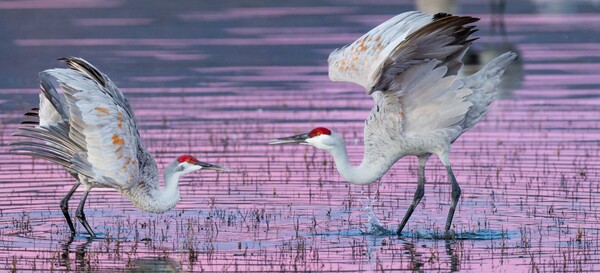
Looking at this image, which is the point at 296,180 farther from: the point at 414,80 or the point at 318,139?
the point at 414,80

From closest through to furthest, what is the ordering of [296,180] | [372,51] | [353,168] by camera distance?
[372,51] < [353,168] < [296,180]

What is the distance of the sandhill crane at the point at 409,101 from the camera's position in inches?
461

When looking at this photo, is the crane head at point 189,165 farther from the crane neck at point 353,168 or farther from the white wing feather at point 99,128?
the crane neck at point 353,168

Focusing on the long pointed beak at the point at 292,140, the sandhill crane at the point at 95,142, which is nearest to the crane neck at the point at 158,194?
the sandhill crane at the point at 95,142

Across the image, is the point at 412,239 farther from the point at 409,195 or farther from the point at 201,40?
the point at 201,40

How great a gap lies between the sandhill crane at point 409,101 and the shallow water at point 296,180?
1.69ft

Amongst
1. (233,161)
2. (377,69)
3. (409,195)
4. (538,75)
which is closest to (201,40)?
(538,75)

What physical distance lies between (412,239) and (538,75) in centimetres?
1138

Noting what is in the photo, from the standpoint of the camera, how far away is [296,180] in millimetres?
14133

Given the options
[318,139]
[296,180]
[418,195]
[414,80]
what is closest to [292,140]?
[318,139]

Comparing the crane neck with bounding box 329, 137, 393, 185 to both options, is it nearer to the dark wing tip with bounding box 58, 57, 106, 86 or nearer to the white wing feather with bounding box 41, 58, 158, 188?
the white wing feather with bounding box 41, 58, 158, 188

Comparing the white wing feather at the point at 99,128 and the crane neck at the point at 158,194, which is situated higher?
the white wing feather at the point at 99,128

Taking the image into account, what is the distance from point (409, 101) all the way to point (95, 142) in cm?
257

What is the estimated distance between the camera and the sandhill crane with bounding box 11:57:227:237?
454 inches
